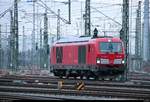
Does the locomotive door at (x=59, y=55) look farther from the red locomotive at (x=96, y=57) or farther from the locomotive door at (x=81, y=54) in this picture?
the locomotive door at (x=81, y=54)

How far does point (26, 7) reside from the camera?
206 feet

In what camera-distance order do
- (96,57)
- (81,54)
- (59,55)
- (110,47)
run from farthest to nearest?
1. (59,55)
2. (81,54)
3. (110,47)
4. (96,57)

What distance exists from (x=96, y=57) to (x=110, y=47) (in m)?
1.45

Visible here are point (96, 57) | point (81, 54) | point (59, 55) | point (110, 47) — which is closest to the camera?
point (96, 57)

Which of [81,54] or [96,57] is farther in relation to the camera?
[81,54]

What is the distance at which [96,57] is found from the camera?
3378 cm

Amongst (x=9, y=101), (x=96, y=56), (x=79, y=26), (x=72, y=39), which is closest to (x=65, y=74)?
(x=72, y=39)

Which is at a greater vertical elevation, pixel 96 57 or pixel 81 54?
pixel 81 54

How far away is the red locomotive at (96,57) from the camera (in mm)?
33719

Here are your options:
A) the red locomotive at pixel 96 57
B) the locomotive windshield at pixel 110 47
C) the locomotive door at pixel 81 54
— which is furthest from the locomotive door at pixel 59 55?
the locomotive windshield at pixel 110 47

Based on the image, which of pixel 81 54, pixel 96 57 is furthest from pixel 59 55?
pixel 96 57

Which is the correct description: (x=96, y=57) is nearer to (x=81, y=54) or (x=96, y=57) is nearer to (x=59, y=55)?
(x=81, y=54)

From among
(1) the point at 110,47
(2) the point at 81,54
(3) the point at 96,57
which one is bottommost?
(3) the point at 96,57

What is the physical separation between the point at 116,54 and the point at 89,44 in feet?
6.48
